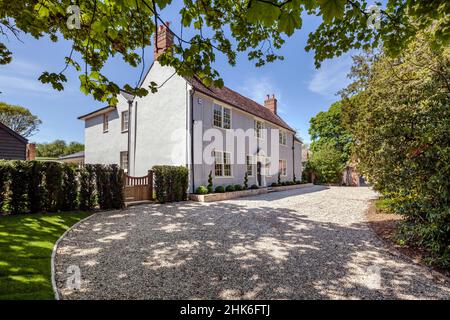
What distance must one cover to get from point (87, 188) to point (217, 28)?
8168 millimetres

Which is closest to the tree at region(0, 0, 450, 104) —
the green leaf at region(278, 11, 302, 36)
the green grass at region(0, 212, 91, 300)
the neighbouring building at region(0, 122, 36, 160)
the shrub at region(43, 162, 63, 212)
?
the green leaf at region(278, 11, 302, 36)

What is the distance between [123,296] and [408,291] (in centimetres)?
471

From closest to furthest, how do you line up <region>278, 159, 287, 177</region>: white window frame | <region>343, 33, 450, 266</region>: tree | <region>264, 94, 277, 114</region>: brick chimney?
<region>343, 33, 450, 266</region>: tree → <region>278, 159, 287, 177</region>: white window frame → <region>264, 94, 277, 114</region>: brick chimney

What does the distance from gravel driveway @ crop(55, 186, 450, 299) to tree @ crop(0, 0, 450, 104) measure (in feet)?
10.6

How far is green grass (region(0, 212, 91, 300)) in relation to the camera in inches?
132

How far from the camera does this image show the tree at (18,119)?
44234 mm

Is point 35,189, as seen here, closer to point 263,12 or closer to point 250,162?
point 263,12

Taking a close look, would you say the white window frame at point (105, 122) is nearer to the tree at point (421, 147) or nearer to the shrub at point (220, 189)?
the shrub at point (220, 189)

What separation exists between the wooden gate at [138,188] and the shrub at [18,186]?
13.0 ft

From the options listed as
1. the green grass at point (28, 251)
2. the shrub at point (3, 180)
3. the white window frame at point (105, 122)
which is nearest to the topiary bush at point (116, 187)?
the green grass at point (28, 251)

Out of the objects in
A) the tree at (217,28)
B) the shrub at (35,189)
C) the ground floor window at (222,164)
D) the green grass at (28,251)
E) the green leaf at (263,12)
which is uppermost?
the tree at (217,28)

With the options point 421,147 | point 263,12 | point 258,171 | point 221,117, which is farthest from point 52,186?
point 258,171

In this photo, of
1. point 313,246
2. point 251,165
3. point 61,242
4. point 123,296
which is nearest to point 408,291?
point 313,246

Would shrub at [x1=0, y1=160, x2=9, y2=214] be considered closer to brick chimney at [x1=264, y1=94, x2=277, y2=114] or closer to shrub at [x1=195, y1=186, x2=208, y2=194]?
shrub at [x1=195, y1=186, x2=208, y2=194]
